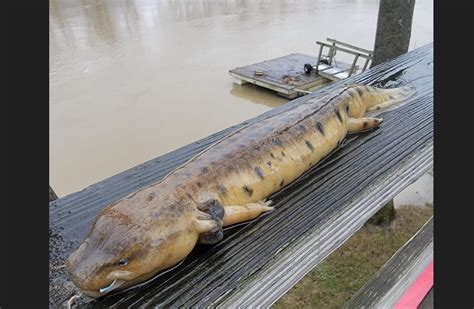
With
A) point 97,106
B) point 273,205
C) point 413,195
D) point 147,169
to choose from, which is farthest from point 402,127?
point 97,106

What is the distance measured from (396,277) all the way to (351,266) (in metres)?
1.58

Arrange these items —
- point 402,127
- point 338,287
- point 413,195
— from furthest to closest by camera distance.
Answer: point 413,195, point 338,287, point 402,127

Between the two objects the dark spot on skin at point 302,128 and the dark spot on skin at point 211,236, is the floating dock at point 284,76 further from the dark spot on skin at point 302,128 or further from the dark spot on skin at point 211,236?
the dark spot on skin at point 211,236

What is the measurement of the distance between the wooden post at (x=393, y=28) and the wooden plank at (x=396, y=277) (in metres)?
2.24

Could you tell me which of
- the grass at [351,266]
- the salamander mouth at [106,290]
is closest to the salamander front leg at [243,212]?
the salamander mouth at [106,290]

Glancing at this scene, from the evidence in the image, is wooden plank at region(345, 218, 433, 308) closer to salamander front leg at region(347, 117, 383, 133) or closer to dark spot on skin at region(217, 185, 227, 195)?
salamander front leg at region(347, 117, 383, 133)

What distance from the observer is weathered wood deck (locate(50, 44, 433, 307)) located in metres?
1.31

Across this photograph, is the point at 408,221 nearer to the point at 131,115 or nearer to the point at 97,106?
the point at 131,115

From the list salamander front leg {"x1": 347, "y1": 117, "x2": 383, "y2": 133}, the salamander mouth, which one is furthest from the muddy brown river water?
the salamander mouth

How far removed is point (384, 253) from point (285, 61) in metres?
6.92

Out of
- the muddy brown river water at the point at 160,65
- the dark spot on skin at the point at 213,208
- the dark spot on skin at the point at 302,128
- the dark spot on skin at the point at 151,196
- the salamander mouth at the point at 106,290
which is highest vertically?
the dark spot on skin at the point at 151,196

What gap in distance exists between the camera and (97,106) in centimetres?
861

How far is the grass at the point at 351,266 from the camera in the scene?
324cm

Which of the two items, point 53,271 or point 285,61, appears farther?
point 285,61
